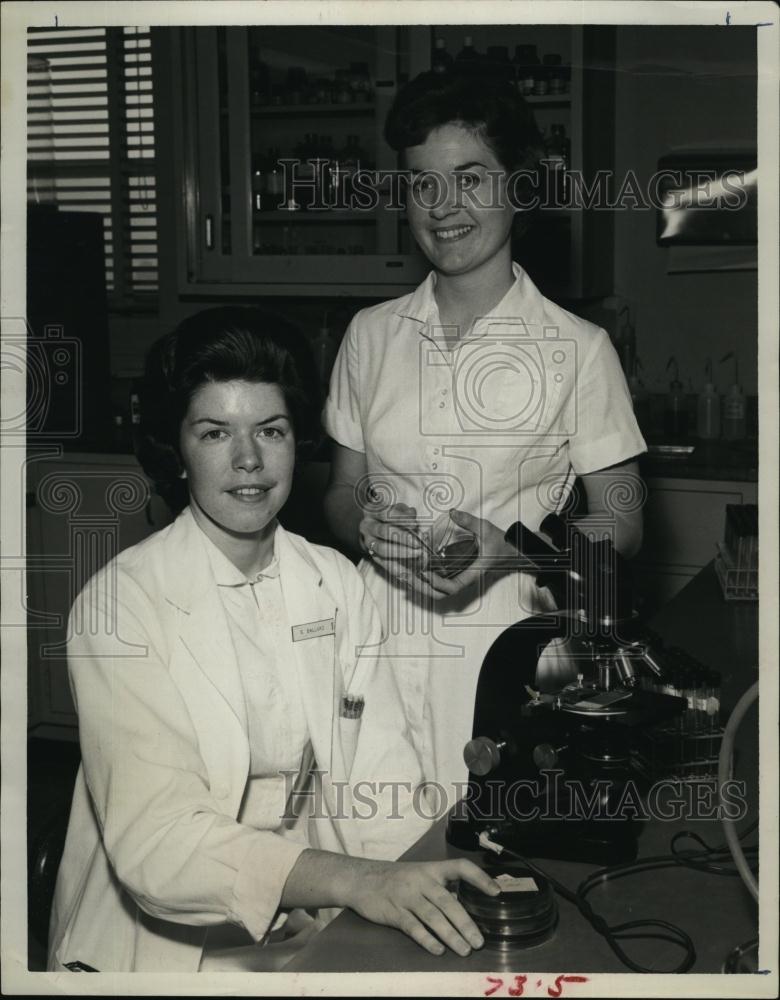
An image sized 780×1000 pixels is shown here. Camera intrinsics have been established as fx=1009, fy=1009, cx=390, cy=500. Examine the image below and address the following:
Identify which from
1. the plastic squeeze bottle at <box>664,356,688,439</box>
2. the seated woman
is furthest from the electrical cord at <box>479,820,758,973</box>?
the plastic squeeze bottle at <box>664,356,688,439</box>

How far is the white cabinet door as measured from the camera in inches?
47.4

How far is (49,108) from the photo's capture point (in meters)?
1.24

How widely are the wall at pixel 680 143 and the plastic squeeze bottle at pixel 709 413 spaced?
7 cm

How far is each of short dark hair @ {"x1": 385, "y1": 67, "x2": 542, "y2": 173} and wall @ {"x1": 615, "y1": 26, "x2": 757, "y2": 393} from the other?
129 mm

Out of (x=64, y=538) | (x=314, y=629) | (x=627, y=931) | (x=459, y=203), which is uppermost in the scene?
(x=459, y=203)

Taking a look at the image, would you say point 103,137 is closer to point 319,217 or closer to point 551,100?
point 319,217

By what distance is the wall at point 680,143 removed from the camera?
1324 mm

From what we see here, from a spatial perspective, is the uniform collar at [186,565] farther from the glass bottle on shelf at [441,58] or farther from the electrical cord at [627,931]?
the glass bottle on shelf at [441,58]

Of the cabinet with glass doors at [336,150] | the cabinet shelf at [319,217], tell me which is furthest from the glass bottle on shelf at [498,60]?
the cabinet shelf at [319,217]

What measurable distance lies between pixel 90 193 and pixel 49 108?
0.12 m

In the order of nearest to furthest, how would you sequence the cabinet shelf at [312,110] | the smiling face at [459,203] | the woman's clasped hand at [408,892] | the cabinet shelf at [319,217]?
the woman's clasped hand at [408,892] < the smiling face at [459,203] < the cabinet shelf at [319,217] < the cabinet shelf at [312,110]

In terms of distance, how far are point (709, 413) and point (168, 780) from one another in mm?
1598

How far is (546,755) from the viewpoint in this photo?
3.63ft

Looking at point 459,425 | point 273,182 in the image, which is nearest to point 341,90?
point 273,182
